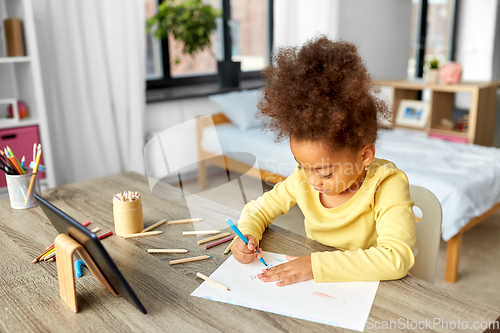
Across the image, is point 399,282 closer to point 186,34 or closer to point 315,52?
point 315,52

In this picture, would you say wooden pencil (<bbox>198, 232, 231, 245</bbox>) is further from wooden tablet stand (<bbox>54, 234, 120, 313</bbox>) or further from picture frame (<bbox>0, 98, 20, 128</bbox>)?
picture frame (<bbox>0, 98, 20, 128</bbox>)

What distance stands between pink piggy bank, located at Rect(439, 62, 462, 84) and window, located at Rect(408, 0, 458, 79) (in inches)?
60.9

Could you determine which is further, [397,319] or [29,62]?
[29,62]

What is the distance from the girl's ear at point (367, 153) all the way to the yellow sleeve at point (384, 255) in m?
0.08

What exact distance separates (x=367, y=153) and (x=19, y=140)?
1902mm

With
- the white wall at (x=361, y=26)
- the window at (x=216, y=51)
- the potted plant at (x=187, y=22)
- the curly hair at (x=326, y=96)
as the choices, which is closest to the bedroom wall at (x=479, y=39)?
the white wall at (x=361, y=26)

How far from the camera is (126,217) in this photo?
99 cm

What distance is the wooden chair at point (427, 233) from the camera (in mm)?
998

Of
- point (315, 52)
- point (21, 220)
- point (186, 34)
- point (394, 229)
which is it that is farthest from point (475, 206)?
point (186, 34)

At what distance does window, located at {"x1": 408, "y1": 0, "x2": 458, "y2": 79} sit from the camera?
4.81 metres

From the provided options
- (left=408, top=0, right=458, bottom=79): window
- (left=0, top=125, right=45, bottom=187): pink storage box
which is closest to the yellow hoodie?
(left=0, top=125, right=45, bottom=187): pink storage box

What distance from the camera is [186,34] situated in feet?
9.73

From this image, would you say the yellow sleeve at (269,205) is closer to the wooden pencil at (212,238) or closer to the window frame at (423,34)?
the wooden pencil at (212,238)

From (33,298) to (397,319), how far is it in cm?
61
